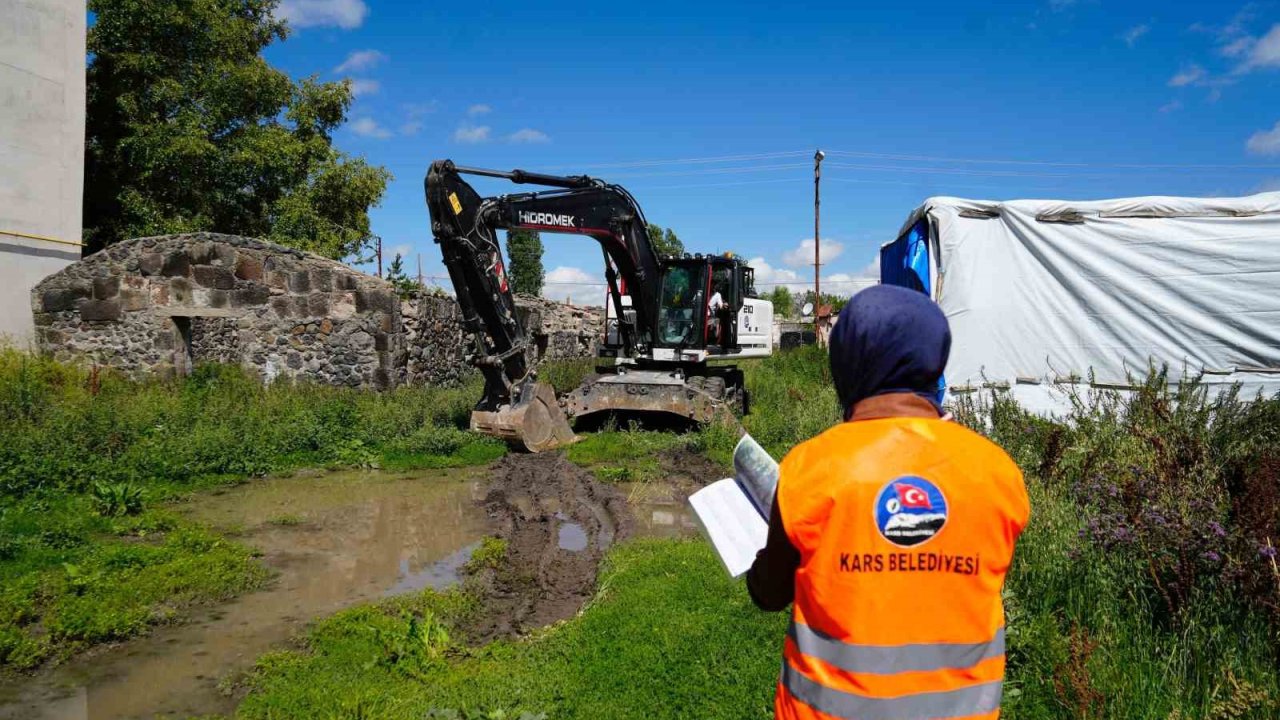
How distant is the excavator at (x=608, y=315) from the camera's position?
10.8 meters

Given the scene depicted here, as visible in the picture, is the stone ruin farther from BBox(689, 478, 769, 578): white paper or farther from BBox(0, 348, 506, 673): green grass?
BBox(689, 478, 769, 578): white paper

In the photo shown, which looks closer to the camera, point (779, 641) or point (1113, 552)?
point (1113, 552)

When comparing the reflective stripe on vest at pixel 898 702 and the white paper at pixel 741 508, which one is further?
the white paper at pixel 741 508

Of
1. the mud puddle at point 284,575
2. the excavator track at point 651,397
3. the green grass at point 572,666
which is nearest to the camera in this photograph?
the green grass at point 572,666

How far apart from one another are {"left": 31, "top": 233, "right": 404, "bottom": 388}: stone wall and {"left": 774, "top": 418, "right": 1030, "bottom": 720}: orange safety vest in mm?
13774

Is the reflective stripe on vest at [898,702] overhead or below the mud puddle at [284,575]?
overhead

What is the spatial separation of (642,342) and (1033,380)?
5973mm

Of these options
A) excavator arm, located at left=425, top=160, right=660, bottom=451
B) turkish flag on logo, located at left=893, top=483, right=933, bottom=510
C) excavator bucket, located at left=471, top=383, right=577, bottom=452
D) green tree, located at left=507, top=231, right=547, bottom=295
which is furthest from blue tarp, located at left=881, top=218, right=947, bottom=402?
green tree, located at left=507, top=231, right=547, bottom=295

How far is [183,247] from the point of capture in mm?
14062

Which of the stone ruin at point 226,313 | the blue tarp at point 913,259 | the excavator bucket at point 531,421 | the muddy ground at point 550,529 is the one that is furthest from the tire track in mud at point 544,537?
the stone ruin at point 226,313

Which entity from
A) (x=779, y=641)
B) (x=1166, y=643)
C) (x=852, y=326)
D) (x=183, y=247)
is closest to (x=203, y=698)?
(x=779, y=641)

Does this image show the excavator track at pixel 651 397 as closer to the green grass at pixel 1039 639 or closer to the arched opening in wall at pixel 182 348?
the green grass at pixel 1039 639

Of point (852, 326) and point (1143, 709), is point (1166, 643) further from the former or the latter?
point (852, 326)

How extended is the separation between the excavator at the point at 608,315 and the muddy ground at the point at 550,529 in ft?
3.37
